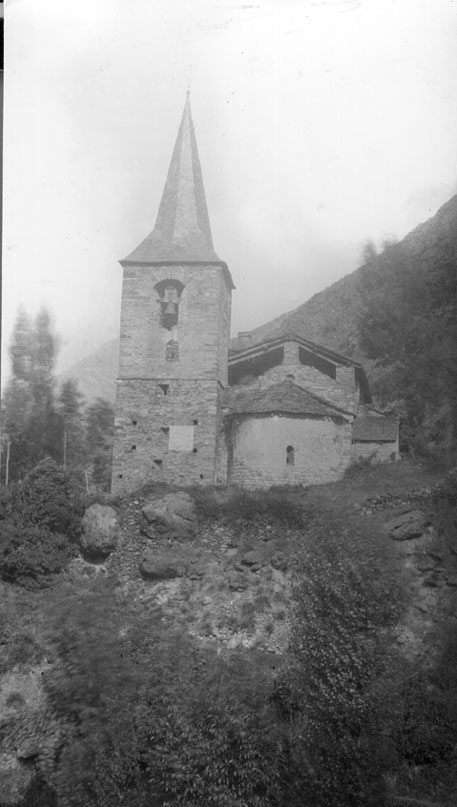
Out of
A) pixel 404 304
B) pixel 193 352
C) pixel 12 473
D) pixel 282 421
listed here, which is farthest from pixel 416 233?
pixel 12 473

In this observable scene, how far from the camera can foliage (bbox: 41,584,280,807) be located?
9172 millimetres

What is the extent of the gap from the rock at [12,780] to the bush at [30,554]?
13.1 feet

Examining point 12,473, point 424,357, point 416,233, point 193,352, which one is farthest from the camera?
point 12,473

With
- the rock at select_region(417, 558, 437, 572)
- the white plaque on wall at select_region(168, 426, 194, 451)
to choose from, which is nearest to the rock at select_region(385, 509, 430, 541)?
the rock at select_region(417, 558, 437, 572)

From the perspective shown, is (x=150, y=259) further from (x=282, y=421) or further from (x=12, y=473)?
(x=12, y=473)

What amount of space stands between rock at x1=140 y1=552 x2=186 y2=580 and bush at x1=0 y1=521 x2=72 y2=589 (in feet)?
6.01

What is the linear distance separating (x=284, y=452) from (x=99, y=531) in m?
5.25

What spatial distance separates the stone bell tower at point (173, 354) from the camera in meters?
18.9

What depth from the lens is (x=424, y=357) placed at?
15.7 metres

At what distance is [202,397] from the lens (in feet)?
63.8

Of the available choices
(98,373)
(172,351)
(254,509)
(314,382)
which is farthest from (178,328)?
(254,509)

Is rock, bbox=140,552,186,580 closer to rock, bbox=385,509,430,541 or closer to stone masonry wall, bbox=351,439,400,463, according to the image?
rock, bbox=385,509,430,541

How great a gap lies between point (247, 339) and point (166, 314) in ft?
18.1

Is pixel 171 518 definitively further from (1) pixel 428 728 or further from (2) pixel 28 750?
(1) pixel 428 728
